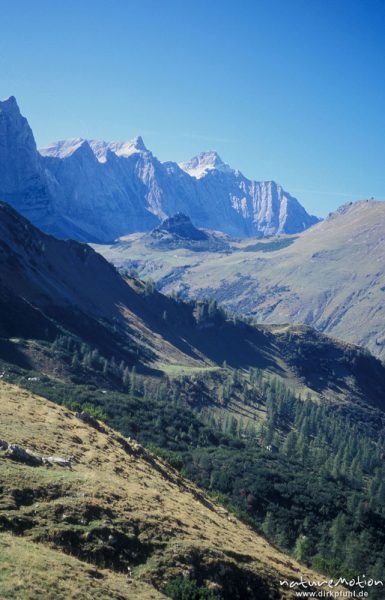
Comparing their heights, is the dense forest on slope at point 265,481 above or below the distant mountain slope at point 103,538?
below

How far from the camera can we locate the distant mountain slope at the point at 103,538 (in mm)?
32312

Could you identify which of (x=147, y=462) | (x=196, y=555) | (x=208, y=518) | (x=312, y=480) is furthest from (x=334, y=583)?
(x=312, y=480)

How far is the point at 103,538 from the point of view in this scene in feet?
128

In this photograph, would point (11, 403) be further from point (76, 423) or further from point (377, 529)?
point (377, 529)

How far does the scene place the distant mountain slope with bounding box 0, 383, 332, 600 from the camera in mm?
32312

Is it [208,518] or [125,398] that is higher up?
[208,518]

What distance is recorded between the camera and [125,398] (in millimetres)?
173375

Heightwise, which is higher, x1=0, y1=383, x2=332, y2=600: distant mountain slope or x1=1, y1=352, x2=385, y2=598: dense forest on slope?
x1=0, y1=383, x2=332, y2=600: distant mountain slope

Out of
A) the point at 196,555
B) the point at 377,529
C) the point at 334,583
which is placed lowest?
the point at 377,529

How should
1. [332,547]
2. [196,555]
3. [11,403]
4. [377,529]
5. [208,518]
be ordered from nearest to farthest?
1. [196,555]
2. [208,518]
3. [11,403]
4. [332,547]
5. [377,529]

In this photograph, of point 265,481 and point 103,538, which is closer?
point 103,538

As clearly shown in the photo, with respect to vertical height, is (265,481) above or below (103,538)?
below

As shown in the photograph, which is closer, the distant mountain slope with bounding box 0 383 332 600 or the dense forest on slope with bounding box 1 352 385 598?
the distant mountain slope with bounding box 0 383 332 600

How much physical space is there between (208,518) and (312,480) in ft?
342
